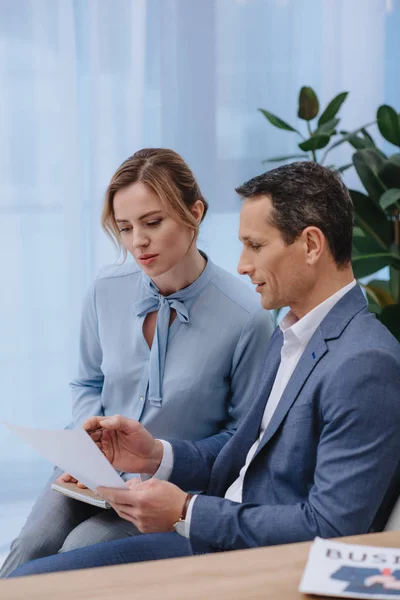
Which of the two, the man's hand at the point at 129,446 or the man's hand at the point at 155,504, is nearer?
the man's hand at the point at 155,504

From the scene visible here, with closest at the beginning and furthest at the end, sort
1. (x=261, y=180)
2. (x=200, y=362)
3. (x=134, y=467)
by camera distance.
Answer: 1. (x=261, y=180)
2. (x=134, y=467)
3. (x=200, y=362)

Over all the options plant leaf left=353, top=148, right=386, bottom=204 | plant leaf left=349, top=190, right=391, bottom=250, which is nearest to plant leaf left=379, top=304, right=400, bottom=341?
plant leaf left=349, top=190, right=391, bottom=250

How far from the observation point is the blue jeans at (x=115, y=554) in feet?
5.12

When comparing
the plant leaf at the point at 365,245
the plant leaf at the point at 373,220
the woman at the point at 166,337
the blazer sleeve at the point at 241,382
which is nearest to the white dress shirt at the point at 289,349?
the blazer sleeve at the point at 241,382

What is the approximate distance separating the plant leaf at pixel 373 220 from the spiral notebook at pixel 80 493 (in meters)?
1.47

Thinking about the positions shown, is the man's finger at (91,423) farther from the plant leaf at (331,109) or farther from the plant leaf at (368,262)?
the plant leaf at (331,109)

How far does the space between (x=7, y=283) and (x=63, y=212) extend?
33cm

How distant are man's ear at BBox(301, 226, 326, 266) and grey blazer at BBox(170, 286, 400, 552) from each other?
9cm

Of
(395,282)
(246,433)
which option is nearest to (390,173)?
(395,282)

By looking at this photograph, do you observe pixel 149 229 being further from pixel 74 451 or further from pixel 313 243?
pixel 74 451

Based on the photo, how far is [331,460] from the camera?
4.29 ft

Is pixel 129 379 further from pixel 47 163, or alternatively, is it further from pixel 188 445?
pixel 47 163

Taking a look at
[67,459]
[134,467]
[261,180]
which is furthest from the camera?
[134,467]

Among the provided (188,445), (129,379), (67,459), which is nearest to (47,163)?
(129,379)
